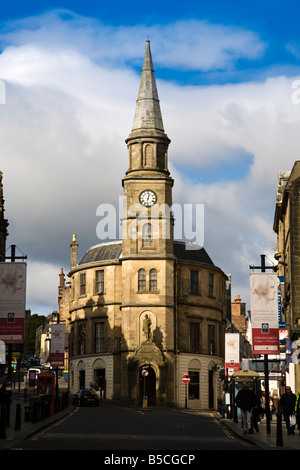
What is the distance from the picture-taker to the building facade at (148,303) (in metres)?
75.2

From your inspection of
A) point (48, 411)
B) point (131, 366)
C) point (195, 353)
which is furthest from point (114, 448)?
point (195, 353)

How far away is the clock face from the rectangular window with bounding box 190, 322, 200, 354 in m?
11.8

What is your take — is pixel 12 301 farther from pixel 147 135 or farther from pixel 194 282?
pixel 194 282

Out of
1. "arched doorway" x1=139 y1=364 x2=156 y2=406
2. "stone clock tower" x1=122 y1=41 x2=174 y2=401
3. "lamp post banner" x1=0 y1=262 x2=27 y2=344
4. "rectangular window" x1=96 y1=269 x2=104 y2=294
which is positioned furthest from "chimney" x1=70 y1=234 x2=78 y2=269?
"lamp post banner" x1=0 y1=262 x2=27 y2=344

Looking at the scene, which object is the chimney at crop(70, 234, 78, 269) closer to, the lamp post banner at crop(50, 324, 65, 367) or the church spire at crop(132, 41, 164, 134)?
the church spire at crop(132, 41, 164, 134)

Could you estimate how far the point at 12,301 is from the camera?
34531 millimetres

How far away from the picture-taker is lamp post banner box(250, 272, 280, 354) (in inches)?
1273

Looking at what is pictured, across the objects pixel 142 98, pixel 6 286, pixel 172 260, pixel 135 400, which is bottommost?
pixel 135 400

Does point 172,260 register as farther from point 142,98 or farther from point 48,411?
point 48,411

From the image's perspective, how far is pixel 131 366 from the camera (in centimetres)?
7375

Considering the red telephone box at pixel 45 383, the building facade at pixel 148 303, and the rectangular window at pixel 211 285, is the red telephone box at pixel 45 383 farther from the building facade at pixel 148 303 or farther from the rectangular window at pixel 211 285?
the rectangular window at pixel 211 285

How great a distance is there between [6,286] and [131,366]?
133ft

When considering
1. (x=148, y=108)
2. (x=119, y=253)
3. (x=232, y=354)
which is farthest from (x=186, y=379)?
(x=148, y=108)

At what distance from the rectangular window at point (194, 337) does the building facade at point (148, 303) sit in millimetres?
92
